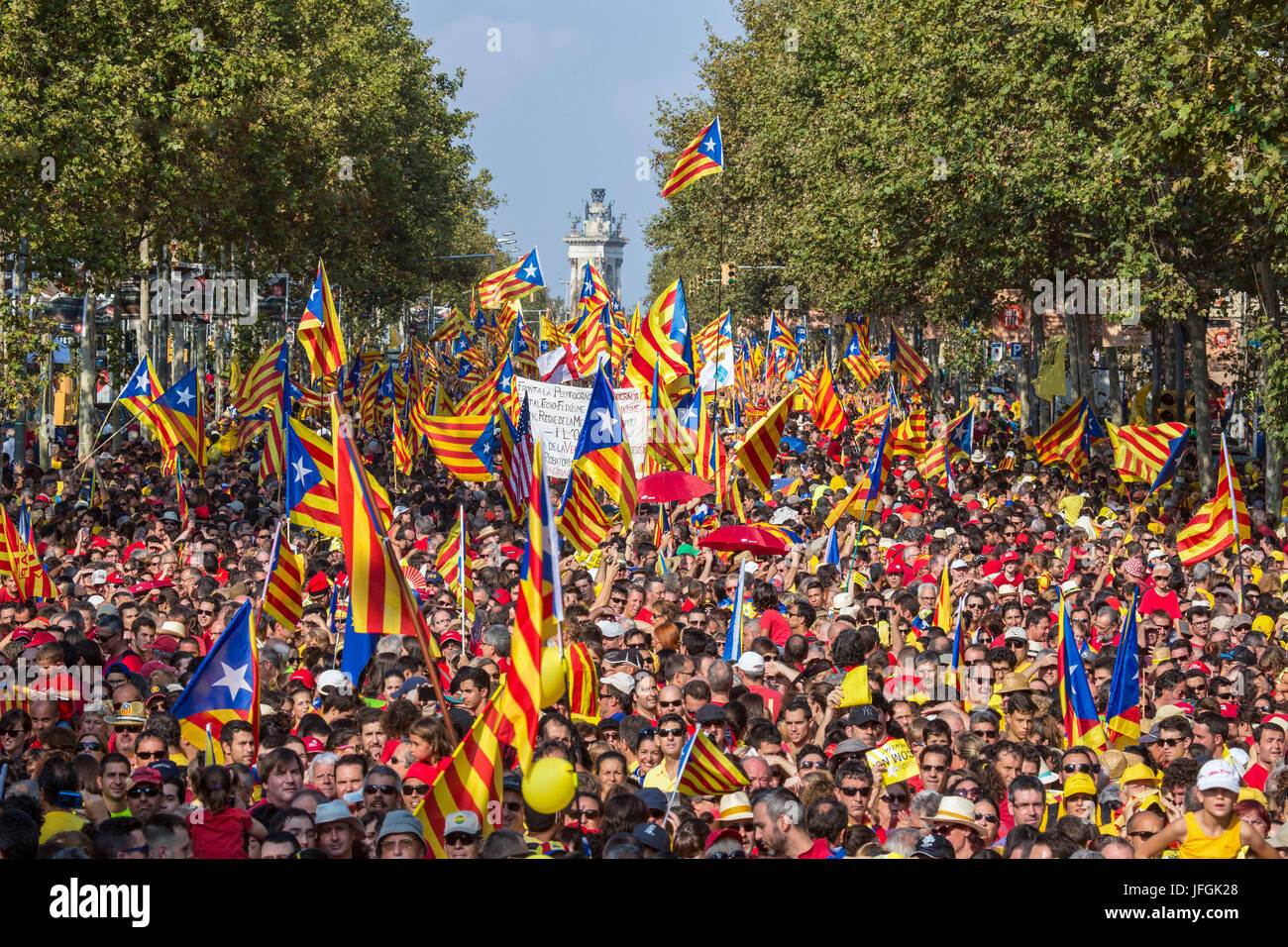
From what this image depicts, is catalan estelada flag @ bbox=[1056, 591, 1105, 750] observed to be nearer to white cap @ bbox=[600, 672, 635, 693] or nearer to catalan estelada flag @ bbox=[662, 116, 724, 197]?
white cap @ bbox=[600, 672, 635, 693]

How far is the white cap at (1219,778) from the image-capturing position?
755 centimetres

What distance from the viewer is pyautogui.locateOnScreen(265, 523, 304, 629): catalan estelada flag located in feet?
40.8

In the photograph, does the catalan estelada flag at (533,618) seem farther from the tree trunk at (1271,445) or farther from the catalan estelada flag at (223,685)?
the tree trunk at (1271,445)

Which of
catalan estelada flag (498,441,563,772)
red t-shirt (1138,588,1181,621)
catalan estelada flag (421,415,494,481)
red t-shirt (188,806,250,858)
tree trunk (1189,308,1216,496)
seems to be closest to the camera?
red t-shirt (188,806,250,858)

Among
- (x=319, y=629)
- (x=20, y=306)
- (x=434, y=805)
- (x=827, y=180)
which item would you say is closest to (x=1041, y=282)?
(x=827, y=180)

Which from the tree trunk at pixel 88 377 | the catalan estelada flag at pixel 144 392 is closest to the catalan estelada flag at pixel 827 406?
the catalan estelada flag at pixel 144 392

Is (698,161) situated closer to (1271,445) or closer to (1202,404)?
(1202,404)

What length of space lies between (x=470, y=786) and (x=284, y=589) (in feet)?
17.8

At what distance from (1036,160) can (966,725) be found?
18243 millimetres

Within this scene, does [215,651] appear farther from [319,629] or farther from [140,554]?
[140,554]

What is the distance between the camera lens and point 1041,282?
3030 centimetres

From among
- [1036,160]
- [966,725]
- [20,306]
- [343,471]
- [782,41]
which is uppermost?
[782,41]

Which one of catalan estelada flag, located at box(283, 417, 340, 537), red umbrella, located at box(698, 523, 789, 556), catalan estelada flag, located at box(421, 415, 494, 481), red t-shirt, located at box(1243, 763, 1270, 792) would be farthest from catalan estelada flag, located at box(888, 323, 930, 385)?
red t-shirt, located at box(1243, 763, 1270, 792)

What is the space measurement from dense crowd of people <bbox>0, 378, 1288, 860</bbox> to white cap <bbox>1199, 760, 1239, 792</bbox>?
1 centimetres
